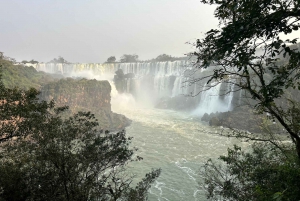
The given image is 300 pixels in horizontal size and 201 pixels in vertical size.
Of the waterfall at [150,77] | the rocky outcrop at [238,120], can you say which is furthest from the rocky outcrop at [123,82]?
the rocky outcrop at [238,120]

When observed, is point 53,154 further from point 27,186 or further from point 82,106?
point 82,106

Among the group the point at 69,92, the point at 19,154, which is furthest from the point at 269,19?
the point at 69,92

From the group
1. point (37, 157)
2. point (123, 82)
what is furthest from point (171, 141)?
point (123, 82)

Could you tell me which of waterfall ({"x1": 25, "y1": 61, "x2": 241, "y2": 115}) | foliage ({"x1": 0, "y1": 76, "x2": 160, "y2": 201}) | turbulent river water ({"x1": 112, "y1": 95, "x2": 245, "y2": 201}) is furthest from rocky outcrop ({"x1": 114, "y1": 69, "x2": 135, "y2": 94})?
foliage ({"x1": 0, "y1": 76, "x2": 160, "y2": 201})

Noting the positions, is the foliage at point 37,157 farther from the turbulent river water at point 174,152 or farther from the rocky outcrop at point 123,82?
the rocky outcrop at point 123,82

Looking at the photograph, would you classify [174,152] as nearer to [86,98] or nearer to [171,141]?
[171,141]
